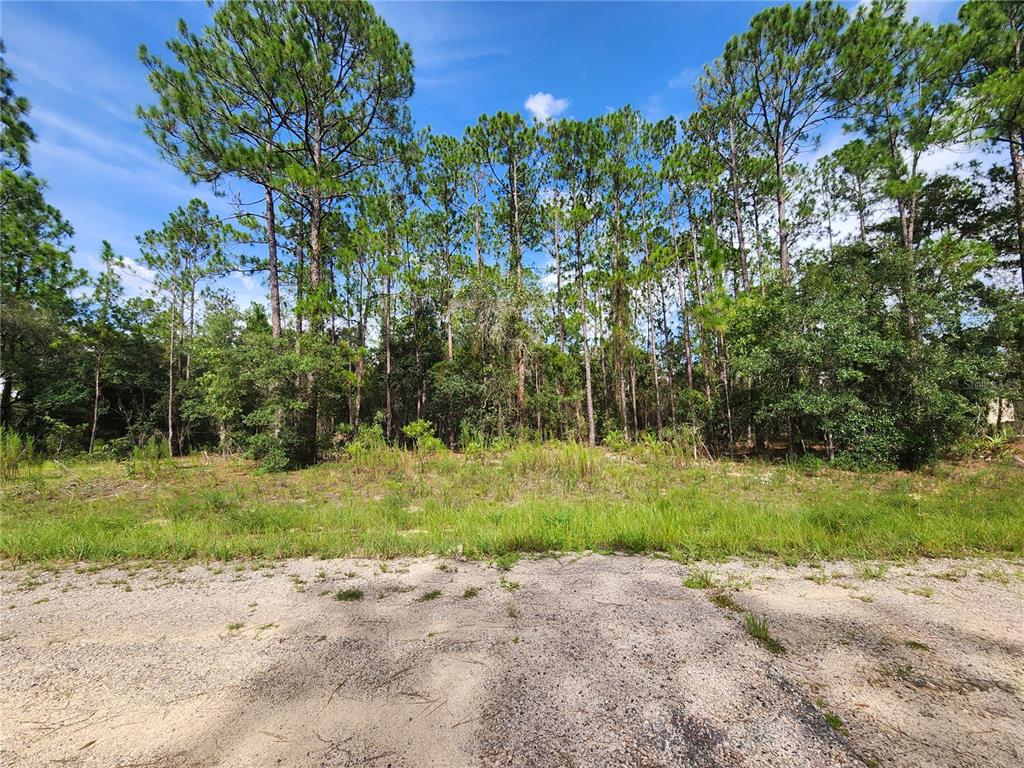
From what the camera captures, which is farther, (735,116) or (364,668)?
(735,116)

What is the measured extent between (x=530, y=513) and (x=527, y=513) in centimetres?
4

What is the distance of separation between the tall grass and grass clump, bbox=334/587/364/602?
0.93m

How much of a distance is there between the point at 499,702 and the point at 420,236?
2105 centimetres

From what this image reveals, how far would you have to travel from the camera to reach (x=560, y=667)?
213cm

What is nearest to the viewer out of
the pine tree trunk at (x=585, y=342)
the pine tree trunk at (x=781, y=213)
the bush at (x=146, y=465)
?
the bush at (x=146, y=465)

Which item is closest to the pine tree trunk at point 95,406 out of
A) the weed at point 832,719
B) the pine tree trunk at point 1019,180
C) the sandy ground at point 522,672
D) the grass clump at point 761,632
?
the sandy ground at point 522,672

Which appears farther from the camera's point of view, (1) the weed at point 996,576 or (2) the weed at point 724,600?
(1) the weed at point 996,576

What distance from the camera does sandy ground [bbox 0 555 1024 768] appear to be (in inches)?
63.6

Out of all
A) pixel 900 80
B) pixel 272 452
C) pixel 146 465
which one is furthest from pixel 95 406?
pixel 900 80

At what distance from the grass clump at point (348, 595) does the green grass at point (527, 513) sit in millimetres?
896

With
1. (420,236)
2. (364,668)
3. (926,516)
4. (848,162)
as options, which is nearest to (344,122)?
(420,236)

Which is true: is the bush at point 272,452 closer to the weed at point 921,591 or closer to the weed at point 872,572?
the weed at point 872,572

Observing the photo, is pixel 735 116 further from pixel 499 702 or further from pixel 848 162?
pixel 499 702

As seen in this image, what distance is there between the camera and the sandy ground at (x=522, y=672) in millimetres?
1614
